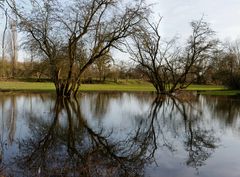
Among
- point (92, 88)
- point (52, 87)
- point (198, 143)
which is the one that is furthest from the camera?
point (92, 88)

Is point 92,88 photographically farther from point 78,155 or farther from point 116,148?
point 78,155

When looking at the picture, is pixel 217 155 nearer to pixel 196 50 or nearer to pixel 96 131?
pixel 96 131

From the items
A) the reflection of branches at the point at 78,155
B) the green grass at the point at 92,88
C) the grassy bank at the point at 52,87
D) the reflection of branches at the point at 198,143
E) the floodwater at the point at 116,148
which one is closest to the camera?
the reflection of branches at the point at 78,155

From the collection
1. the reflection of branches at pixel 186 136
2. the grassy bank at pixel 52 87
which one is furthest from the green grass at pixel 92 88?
the reflection of branches at pixel 186 136

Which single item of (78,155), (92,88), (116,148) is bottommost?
(92,88)

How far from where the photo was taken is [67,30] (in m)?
33.0

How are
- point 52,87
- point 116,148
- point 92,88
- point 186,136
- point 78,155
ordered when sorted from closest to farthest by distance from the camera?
point 78,155 → point 116,148 → point 186,136 → point 52,87 → point 92,88

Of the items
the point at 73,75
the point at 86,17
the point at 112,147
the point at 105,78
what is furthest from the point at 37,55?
the point at 105,78

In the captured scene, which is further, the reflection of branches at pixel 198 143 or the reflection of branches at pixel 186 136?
the reflection of branches at pixel 186 136

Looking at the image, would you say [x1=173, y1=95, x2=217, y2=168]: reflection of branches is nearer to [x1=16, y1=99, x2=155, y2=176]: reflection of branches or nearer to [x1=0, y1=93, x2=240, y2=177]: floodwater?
[x1=0, y1=93, x2=240, y2=177]: floodwater

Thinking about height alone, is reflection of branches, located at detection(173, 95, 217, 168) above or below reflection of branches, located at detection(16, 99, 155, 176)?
below

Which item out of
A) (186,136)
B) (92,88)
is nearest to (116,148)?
(186,136)

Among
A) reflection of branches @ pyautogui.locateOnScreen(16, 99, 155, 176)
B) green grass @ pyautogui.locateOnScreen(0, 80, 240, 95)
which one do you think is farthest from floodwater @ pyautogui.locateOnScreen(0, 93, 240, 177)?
green grass @ pyautogui.locateOnScreen(0, 80, 240, 95)

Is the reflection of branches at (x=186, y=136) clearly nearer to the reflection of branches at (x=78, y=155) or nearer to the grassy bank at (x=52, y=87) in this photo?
the reflection of branches at (x=78, y=155)
